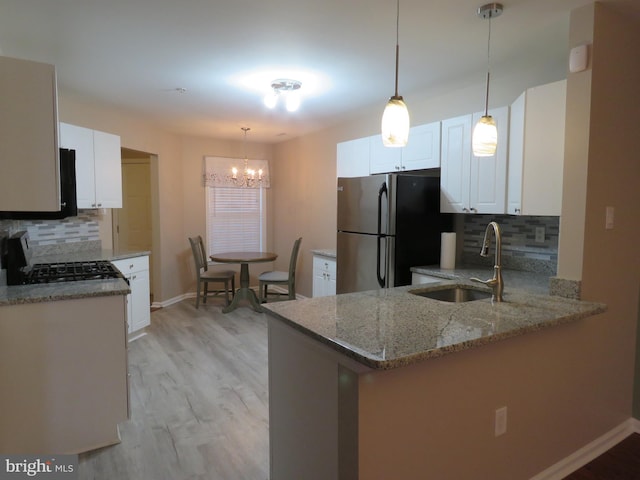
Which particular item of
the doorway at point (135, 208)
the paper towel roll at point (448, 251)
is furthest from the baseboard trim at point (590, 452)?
the doorway at point (135, 208)

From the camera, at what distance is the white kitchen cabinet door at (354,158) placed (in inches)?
154

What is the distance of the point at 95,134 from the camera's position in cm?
385

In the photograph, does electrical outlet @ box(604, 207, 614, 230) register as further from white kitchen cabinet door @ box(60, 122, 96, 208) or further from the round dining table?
white kitchen cabinet door @ box(60, 122, 96, 208)

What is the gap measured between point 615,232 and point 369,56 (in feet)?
6.06

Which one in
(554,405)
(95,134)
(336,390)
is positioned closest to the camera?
(336,390)

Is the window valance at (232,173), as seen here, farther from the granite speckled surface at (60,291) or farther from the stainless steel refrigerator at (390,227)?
the granite speckled surface at (60,291)

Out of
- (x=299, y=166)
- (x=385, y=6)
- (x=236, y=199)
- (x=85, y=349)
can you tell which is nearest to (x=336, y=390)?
(x=85, y=349)

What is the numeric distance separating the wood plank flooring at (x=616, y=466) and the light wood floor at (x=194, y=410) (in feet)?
5.39

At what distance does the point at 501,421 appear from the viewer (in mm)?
1741

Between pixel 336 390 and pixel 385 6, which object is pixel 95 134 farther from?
pixel 336 390

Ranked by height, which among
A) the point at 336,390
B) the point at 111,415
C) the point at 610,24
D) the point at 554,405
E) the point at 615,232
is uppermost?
the point at 610,24

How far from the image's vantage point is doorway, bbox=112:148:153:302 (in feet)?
19.7

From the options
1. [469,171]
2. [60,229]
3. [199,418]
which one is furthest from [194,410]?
[469,171]

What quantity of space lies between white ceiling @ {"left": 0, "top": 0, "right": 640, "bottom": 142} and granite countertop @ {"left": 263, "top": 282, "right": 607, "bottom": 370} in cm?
150
